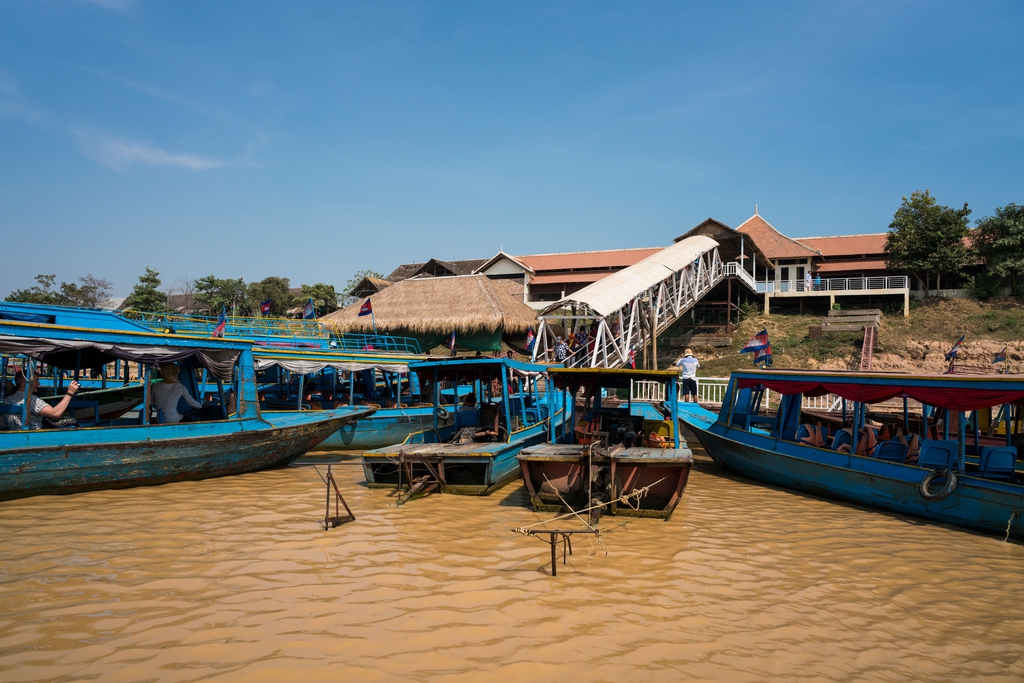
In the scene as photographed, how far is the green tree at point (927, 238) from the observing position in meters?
28.6

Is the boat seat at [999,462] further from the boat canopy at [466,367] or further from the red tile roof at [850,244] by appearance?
the red tile roof at [850,244]

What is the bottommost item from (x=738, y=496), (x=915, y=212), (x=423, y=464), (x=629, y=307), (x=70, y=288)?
(x=738, y=496)

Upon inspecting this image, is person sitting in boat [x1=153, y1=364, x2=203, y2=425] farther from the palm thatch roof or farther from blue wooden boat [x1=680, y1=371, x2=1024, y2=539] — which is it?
the palm thatch roof

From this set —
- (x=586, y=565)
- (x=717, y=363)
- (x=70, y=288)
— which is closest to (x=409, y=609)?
(x=586, y=565)

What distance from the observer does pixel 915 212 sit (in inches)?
1163

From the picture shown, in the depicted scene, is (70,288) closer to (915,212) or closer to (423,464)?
(423,464)

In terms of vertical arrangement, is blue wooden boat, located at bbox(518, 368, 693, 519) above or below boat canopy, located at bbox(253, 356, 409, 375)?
below

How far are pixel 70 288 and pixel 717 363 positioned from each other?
121ft

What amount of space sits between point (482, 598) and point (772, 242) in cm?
3261

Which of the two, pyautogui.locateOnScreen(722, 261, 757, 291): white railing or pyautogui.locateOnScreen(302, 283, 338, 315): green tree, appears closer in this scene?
pyautogui.locateOnScreen(722, 261, 757, 291): white railing

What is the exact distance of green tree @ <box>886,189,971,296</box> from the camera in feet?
93.8

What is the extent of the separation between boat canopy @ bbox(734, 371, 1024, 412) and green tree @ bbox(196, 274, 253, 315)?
3611 centimetres

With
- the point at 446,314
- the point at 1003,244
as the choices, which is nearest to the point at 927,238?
the point at 1003,244

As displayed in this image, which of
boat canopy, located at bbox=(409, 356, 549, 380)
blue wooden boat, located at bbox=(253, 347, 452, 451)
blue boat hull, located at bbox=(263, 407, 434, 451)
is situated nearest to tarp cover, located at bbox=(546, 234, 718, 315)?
blue wooden boat, located at bbox=(253, 347, 452, 451)
